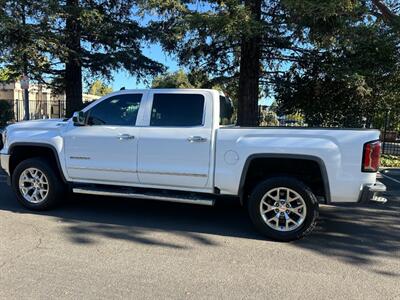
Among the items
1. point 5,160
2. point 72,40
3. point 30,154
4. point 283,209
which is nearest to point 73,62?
point 72,40

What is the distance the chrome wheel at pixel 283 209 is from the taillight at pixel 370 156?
0.86m

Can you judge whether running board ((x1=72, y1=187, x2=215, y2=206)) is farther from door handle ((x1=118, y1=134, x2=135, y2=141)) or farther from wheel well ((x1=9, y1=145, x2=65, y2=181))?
door handle ((x1=118, y1=134, x2=135, y2=141))

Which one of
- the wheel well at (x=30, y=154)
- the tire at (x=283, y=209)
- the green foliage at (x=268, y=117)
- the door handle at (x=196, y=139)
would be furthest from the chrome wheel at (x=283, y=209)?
the green foliage at (x=268, y=117)

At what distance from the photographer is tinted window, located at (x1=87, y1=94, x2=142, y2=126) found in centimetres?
620

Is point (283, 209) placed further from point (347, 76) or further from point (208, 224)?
point (347, 76)

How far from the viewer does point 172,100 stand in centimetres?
607

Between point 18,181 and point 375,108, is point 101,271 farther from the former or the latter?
point 375,108

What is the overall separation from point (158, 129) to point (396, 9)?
37.1 feet

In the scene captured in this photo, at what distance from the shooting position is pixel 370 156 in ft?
16.5

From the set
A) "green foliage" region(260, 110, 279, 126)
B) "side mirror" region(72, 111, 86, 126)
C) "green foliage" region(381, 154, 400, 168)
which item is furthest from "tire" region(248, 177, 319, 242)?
"green foliage" region(260, 110, 279, 126)

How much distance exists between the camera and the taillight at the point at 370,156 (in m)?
5.02

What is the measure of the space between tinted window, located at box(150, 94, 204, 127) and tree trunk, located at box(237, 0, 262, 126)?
6.97 meters

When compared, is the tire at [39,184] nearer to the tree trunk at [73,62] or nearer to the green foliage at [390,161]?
the tree trunk at [73,62]

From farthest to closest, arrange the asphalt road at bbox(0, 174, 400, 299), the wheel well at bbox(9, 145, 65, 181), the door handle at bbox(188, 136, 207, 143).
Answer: the wheel well at bbox(9, 145, 65, 181) → the door handle at bbox(188, 136, 207, 143) → the asphalt road at bbox(0, 174, 400, 299)
